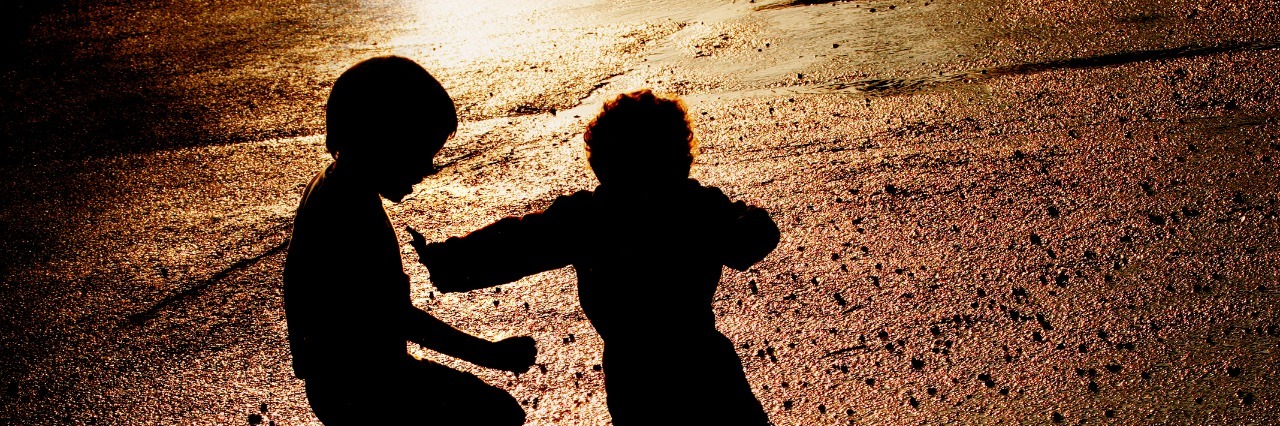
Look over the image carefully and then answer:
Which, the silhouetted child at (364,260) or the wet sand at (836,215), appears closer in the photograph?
the silhouetted child at (364,260)

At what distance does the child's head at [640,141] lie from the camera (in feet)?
6.77

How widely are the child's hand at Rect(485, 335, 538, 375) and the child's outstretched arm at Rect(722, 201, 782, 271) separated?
20.5 inches

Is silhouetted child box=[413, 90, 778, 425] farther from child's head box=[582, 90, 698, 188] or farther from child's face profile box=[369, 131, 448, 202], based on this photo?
child's face profile box=[369, 131, 448, 202]

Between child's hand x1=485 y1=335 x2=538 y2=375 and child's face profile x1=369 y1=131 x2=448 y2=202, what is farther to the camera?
child's hand x1=485 y1=335 x2=538 y2=375

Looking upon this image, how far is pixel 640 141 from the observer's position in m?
2.06

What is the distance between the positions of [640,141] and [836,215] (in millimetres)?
2949

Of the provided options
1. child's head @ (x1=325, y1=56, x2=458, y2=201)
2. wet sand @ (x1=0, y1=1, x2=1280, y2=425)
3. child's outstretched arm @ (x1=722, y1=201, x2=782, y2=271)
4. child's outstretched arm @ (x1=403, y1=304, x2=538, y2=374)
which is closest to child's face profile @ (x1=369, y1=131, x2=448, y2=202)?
child's head @ (x1=325, y1=56, x2=458, y2=201)

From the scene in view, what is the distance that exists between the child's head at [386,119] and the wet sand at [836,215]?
→ 70.5 inches

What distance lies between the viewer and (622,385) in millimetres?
2250

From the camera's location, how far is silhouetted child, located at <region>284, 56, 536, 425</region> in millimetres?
1942

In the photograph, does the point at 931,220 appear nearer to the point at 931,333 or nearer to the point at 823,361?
the point at 931,333

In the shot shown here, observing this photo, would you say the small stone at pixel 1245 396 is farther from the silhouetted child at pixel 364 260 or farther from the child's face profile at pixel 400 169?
the child's face profile at pixel 400 169

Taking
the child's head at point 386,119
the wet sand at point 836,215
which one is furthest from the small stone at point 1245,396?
the child's head at point 386,119

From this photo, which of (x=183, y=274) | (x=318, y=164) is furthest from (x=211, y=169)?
(x=183, y=274)
